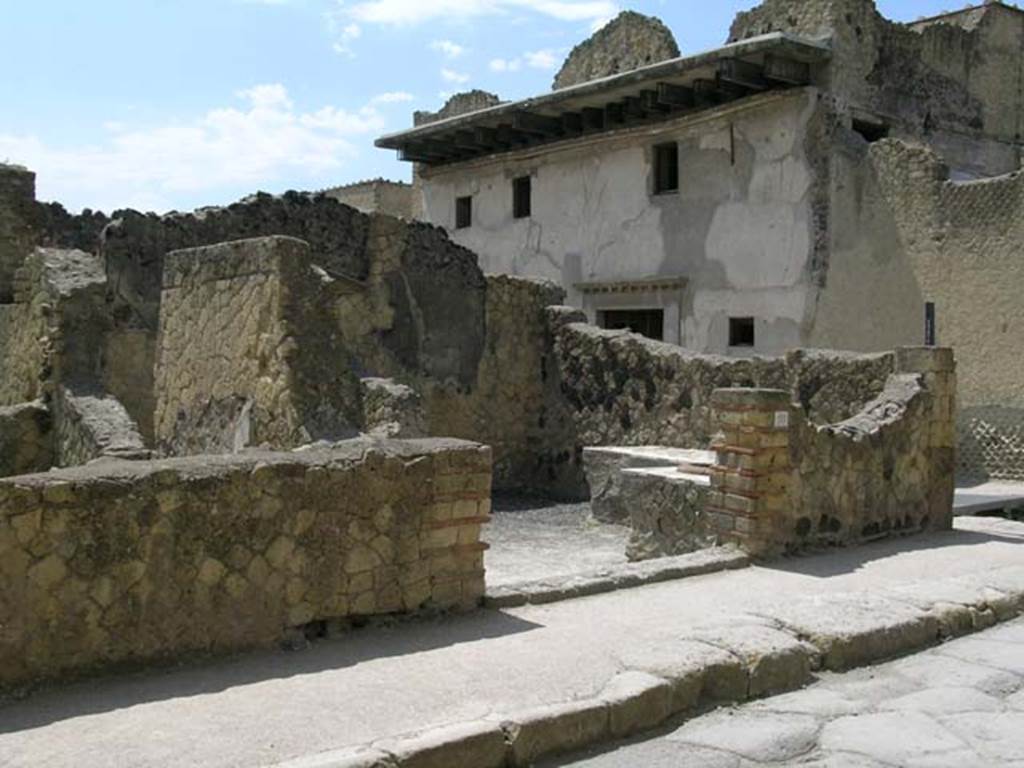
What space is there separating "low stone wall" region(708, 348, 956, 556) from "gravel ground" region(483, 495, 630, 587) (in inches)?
57.6

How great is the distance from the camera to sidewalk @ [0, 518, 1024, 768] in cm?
373

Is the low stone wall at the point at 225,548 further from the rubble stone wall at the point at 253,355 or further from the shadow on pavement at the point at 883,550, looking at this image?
the shadow on pavement at the point at 883,550

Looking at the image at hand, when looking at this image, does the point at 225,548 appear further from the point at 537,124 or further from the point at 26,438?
the point at 537,124

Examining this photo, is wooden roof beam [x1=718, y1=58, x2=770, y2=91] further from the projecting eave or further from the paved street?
the paved street

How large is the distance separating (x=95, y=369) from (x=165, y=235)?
2495 millimetres

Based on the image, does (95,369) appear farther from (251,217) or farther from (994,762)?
(994,762)

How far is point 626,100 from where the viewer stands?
58.4 feet

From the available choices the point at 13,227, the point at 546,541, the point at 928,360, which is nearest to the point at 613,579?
the point at 546,541

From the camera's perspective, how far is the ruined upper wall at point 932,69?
50.9 ft

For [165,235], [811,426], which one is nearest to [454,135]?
[165,235]

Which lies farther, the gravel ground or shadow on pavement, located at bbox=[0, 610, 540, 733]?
the gravel ground

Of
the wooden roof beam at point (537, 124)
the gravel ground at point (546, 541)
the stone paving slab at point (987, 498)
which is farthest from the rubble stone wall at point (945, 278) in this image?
the wooden roof beam at point (537, 124)

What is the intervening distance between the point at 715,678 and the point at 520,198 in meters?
16.4

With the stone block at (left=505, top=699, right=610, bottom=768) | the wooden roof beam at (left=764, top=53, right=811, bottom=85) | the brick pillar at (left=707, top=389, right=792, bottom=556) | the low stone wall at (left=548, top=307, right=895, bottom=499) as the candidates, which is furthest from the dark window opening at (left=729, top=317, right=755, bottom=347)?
the stone block at (left=505, top=699, right=610, bottom=768)
